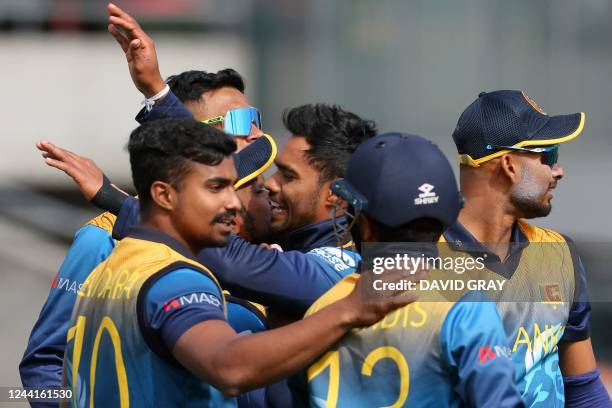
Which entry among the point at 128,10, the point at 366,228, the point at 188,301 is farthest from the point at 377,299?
the point at 128,10

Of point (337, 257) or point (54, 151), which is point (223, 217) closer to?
point (337, 257)

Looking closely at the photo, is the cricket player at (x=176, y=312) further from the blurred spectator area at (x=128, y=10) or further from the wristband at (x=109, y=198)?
the blurred spectator area at (x=128, y=10)

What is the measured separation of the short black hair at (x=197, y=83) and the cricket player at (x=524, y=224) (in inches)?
42.5

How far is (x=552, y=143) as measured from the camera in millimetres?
4504

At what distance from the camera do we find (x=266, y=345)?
3148 millimetres

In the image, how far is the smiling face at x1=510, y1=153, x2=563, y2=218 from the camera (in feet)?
14.8

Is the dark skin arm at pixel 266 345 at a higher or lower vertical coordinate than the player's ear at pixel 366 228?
lower

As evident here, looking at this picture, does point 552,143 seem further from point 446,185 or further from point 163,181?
point 163,181

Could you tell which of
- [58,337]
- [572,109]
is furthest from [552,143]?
[572,109]

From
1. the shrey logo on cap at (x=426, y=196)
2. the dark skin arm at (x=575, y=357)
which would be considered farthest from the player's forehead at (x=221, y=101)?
the shrey logo on cap at (x=426, y=196)

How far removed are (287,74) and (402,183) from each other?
8.78m

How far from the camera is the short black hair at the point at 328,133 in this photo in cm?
449

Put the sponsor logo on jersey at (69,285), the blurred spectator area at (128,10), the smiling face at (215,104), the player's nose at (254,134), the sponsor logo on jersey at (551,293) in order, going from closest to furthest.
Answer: the sponsor logo on jersey at (551,293) < the sponsor logo on jersey at (69,285) < the player's nose at (254,134) < the smiling face at (215,104) < the blurred spectator area at (128,10)

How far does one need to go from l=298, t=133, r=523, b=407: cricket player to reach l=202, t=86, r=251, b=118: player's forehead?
1726 millimetres
